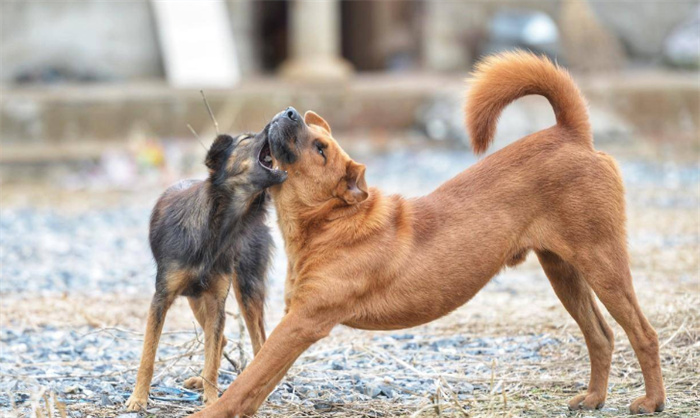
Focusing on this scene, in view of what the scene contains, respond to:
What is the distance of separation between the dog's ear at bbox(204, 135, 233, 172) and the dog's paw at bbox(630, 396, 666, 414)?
7.87ft

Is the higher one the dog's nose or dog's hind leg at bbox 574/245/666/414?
the dog's nose

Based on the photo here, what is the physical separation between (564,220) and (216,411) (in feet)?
6.06

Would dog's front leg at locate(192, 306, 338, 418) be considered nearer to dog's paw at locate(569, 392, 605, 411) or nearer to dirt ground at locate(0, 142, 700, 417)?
dirt ground at locate(0, 142, 700, 417)

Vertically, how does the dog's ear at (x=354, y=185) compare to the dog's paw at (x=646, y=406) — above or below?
above

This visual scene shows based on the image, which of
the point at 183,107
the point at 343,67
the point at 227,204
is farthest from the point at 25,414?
the point at 343,67

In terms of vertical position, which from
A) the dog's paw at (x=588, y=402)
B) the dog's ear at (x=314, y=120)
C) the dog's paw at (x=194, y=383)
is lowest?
the dog's paw at (x=588, y=402)

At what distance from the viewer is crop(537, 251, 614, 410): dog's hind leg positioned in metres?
5.11

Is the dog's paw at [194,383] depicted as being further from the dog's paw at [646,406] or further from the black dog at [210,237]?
the dog's paw at [646,406]

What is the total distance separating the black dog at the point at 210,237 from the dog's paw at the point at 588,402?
180 cm

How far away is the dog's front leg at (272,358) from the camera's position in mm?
4531

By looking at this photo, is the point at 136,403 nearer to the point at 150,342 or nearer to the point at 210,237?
the point at 150,342

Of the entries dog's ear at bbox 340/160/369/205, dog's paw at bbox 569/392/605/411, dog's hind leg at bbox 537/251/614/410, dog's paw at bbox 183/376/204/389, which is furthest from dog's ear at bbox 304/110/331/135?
dog's paw at bbox 569/392/605/411

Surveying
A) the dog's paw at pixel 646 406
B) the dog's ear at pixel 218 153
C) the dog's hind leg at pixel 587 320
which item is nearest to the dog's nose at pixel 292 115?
the dog's ear at pixel 218 153

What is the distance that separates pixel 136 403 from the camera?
504 cm
